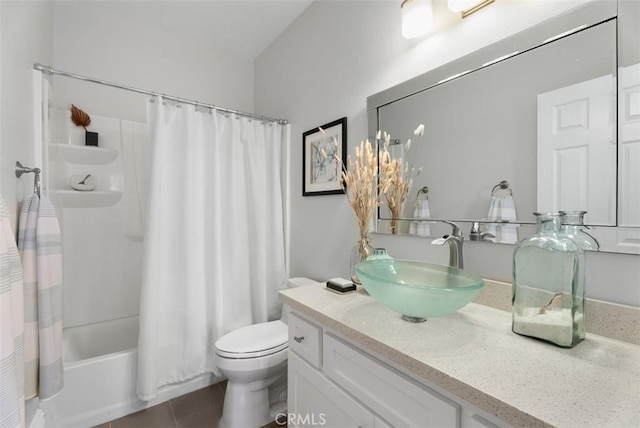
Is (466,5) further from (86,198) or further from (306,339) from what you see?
(86,198)

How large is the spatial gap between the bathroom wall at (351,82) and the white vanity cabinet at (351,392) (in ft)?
1.99

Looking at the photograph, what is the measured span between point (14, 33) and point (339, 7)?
1.59 m

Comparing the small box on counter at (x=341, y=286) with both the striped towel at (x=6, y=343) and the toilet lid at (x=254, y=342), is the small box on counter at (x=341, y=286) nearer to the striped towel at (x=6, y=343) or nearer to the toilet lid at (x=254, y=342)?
the toilet lid at (x=254, y=342)

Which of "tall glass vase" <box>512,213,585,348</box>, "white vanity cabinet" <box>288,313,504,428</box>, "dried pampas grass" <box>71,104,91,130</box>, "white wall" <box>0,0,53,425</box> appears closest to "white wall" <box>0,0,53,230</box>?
"white wall" <box>0,0,53,425</box>

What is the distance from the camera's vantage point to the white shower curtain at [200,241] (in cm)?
164

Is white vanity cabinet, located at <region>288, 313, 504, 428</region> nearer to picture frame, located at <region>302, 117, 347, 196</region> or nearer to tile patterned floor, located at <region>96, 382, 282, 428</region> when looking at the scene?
tile patterned floor, located at <region>96, 382, 282, 428</region>

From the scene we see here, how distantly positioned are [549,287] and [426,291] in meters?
0.35

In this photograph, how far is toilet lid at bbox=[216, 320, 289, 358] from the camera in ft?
4.77

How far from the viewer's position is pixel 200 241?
1.79m

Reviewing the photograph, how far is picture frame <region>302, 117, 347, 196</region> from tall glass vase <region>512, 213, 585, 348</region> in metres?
1.02

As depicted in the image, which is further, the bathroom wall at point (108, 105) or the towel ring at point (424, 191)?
the bathroom wall at point (108, 105)

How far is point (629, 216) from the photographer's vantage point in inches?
30.8

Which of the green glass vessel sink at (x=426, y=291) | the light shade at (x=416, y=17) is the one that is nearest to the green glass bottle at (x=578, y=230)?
the green glass vessel sink at (x=426, y=291)

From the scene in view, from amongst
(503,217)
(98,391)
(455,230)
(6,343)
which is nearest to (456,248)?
(455,230)
